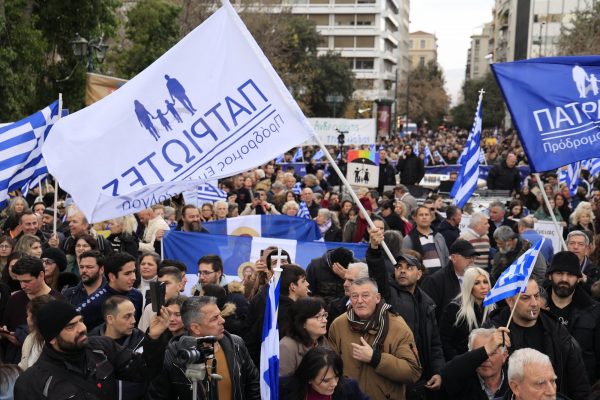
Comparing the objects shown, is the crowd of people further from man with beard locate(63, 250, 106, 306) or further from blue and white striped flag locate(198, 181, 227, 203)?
blue and white striped flag locate(198, 181, 227, 203)

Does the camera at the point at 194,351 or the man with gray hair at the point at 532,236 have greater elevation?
the camera at the point at 194,351

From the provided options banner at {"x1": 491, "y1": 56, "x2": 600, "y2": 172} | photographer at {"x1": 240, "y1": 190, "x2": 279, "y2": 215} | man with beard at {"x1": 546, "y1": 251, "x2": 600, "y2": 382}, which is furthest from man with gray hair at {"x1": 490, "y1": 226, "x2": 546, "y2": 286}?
photographer at {"x1": 240, "y1": 190, "x2": 279, "y2": 215}

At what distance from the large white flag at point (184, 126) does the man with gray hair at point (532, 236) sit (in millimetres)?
4325

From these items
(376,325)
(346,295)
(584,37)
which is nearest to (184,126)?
(346,295)

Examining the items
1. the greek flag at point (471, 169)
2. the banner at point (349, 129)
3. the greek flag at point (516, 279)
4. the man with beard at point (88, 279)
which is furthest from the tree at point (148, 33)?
the greek flag at point (516, 279)

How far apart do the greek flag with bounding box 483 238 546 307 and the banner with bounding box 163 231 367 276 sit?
12.7 ft

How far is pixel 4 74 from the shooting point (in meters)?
18.7

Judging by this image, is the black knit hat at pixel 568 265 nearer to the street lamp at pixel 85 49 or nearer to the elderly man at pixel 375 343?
the elderly man at pixel 375 343

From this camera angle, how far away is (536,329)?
5.91 meters

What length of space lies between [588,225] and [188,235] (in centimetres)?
554

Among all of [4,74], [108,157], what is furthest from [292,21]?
[108,157]

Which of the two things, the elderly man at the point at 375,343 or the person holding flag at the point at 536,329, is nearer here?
the person holding flag at the point at 536,329

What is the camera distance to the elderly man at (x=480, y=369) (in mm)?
5348

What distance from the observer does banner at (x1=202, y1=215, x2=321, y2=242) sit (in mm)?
11172
